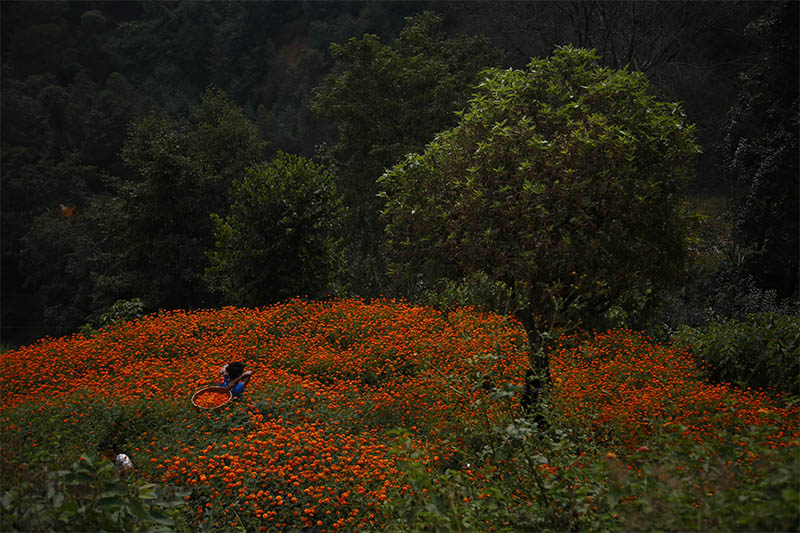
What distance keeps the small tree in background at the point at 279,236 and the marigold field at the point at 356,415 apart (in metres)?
1.21

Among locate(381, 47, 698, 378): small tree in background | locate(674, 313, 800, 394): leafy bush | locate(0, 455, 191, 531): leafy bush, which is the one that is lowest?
locate(674, 313, 800, 394): leafy bush

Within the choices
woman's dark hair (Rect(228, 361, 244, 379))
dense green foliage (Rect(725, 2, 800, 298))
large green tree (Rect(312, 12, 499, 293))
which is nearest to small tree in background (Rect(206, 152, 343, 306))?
woman's dark hair (Rect(228, 361, 244, 379))

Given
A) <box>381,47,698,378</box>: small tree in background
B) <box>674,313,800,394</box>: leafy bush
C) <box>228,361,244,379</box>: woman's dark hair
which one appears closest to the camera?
<box>381,47,698,378</box>: small tree in background

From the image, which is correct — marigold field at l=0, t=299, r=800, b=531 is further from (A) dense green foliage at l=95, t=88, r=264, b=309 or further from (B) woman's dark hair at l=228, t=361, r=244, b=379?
(A) dense green foliage at l=95, t=88, r=264, b=309

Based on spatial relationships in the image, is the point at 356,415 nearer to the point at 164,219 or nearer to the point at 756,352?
the point at 756,352

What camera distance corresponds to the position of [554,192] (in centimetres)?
532

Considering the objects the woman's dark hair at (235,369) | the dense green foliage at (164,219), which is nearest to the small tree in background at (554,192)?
the woman's dark hair at (235,369)

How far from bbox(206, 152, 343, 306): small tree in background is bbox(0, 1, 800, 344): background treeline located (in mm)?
39

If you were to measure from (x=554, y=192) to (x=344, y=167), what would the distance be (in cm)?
1584

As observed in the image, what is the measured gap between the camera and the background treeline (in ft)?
36.1

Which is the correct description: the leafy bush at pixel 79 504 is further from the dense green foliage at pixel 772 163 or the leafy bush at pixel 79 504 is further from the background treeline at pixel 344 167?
the dense green foliage at pixel 772 163

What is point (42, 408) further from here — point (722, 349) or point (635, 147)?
point (722, 349)

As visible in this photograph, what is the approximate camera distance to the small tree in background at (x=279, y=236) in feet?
34.9

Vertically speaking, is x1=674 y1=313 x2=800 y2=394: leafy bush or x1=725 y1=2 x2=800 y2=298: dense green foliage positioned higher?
x1=725 y1=2 x2=800 y2=298: dense green foliage
